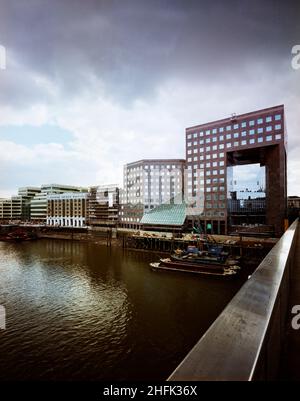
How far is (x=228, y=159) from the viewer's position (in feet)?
237

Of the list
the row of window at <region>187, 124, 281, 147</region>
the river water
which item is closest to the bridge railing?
the river water

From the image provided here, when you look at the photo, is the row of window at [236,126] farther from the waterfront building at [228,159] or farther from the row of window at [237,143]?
the row of window at [237,143]

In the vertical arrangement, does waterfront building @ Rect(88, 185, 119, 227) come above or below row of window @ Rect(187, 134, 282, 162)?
below

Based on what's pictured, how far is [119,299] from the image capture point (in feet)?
88.7

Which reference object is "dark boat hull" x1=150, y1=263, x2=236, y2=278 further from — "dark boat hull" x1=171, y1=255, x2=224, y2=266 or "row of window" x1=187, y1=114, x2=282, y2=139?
"row of window" x1=187, y1=114, x2=282, y2=139

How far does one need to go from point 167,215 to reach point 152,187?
19.2 m

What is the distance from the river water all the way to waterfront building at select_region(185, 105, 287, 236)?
35878 millimetres

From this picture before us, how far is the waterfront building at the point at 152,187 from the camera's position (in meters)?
89.4

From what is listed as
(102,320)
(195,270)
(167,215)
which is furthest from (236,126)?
(102,320)

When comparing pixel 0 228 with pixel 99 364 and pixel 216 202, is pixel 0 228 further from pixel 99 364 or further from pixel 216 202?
pixel 99 364

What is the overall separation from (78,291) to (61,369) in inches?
601

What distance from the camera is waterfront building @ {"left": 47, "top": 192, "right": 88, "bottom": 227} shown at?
359 feet
